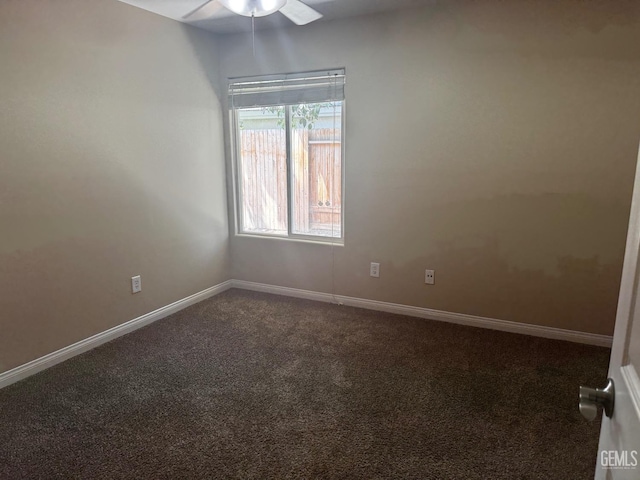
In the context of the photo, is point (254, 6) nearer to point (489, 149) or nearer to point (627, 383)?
point (489, 149)

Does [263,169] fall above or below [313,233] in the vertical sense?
above

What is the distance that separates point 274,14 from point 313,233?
1.84m

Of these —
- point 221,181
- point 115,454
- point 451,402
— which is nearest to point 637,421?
point 451,402

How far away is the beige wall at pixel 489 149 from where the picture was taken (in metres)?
2.69

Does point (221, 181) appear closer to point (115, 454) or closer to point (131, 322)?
point (131, 322)

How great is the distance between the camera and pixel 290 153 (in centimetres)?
379

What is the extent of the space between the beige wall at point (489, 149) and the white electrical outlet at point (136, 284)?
1685 mm

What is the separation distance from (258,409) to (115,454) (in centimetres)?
69

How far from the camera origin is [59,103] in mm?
2564

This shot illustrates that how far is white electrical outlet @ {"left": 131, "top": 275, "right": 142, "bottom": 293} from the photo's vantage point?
3189 millimetres

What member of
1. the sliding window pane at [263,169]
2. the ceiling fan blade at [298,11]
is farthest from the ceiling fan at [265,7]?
the sliding window pane at [263,169]

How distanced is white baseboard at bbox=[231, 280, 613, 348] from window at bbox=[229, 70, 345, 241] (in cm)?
54

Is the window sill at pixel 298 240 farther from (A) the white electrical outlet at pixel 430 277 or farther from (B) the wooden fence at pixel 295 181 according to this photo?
(A) the white electrical outlet at pixel 430 277

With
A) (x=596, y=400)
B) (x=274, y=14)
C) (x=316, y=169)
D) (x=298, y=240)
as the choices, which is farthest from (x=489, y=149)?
(x=596, y=400)
